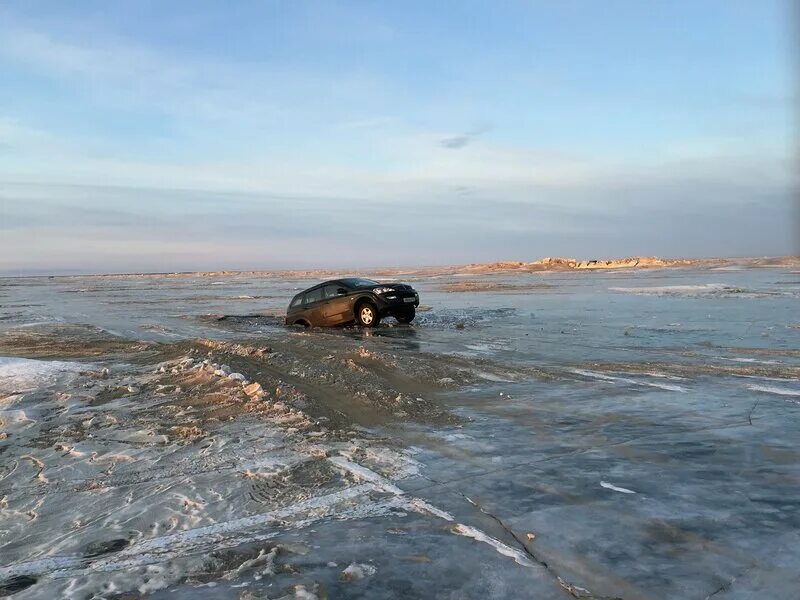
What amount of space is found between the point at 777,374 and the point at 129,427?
874cm

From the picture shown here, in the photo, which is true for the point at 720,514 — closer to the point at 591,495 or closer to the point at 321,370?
the point at 591,495

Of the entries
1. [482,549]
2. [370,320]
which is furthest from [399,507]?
[370,320]

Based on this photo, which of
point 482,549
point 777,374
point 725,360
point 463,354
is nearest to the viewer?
point 482,549

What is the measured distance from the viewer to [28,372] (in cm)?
1061

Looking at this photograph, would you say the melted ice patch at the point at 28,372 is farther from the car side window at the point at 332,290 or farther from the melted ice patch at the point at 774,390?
the melted ice patch at the point at 774,390

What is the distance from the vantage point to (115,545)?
13.3 feet

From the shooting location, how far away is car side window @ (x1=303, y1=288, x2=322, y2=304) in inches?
748

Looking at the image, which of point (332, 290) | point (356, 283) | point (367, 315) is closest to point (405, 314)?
point (367, 315)

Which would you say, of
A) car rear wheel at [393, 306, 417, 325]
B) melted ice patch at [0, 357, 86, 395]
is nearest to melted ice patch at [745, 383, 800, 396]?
melted ice patch at [0, 357, 86, 395]

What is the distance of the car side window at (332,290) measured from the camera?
734 inches

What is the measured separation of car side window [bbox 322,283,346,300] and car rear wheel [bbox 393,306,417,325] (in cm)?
192

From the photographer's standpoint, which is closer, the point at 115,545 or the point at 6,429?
the point at 115,545

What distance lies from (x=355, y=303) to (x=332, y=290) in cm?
102

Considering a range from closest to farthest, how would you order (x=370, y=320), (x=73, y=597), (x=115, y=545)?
1. (x=73, y=597)
2. (x=115, y=545)
3. (x=370, y=320)
